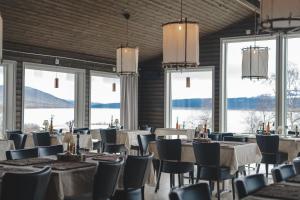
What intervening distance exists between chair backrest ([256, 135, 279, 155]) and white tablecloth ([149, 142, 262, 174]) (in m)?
0.73

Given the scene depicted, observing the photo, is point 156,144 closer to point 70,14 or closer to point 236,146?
point 236,146

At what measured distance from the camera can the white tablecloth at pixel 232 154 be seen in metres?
5.64

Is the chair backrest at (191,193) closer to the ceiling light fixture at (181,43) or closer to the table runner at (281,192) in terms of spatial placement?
the table runner at (281,192)

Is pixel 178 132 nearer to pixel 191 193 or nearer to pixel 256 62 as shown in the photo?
pixel 256 62

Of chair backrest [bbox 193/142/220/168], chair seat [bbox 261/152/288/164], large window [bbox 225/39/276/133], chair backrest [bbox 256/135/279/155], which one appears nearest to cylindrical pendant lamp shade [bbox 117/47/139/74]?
chair backrest [bbox 256/135/279/155]

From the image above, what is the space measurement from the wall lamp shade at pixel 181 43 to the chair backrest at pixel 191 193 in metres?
3.22

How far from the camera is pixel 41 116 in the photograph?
1023 cm

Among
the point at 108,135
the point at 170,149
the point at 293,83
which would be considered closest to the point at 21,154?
the point at 170,149

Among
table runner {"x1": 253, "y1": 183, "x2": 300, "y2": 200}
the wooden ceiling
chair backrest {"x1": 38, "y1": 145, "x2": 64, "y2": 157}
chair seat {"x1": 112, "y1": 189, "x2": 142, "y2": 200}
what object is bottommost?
chair seat {"x1": 112, "y1": 189, "x2": 142, "y2": 200}

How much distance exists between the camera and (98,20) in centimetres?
898

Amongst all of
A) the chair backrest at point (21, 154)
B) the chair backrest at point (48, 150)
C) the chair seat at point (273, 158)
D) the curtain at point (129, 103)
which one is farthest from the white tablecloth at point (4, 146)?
the curtain at point (129, 103)

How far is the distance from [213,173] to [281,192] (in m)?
2.78

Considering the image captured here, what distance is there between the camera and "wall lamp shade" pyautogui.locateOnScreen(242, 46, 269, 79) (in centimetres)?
900

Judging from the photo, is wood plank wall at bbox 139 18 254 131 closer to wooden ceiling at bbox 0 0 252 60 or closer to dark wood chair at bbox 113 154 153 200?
wooden ceiling at bbox 0 0 252 60
